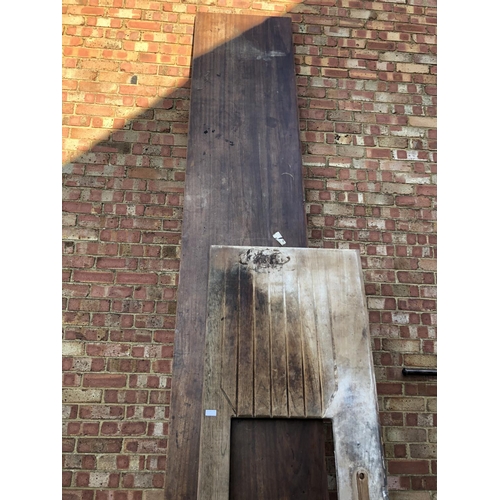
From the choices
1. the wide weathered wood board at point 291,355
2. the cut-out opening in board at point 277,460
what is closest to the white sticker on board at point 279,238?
the wide weathered wood board at point 291,355

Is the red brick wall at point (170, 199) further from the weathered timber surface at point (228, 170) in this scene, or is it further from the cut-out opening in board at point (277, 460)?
the cut-out opening in board at point (277, 460)

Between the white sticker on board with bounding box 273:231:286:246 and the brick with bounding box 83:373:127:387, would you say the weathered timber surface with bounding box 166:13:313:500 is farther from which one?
the brick with bounding box 83:373:127:387

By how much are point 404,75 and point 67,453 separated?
2.74 meters

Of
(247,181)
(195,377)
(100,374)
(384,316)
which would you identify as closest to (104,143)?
(247,181)

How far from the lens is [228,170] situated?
7.66ft

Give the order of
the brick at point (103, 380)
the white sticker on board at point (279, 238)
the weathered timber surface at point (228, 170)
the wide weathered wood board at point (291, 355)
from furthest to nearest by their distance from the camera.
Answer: the brick at point (103, 380)
the white sticker on board at point (279, 238)
the weathered timber surface at point (228, 170)
the wide weathered wood board at point (291, 355)

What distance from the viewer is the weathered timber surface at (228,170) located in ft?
6.65

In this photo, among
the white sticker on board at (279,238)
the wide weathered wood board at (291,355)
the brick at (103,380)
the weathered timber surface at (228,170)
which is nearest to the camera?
the wide weathered wood board at (291,355)

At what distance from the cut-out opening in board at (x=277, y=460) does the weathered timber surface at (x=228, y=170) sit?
288 millimetres

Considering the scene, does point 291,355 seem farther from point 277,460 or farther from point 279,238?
point 279,238

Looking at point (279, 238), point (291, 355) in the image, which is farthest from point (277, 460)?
point (279, 238)

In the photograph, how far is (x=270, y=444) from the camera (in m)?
1.78

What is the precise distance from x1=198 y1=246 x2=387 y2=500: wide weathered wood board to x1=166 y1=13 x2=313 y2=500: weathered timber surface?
0.06 m

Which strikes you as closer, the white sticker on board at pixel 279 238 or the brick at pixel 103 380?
the white sticker on board at pixel 279 238
